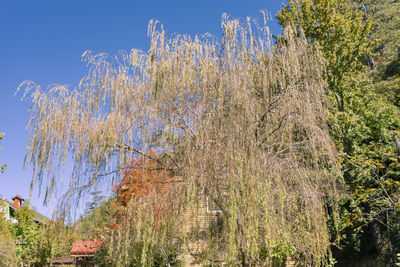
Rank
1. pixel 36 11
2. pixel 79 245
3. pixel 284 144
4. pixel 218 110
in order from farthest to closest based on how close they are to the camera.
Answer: pixel 79 245
pixel 36 11
pixel 284 144
pixel 218 110

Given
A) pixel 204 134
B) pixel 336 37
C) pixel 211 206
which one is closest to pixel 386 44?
pixel 336 37

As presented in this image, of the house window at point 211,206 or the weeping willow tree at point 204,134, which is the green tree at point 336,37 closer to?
the weeping willow tree at point 204,134

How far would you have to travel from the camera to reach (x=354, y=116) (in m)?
10.8

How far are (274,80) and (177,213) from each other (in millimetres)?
2999

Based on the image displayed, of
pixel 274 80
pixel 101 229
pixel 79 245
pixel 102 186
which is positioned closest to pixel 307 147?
pixel 274 80

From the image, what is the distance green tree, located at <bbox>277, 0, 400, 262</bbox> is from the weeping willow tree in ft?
13.4

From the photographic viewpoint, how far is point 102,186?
16.8 feet

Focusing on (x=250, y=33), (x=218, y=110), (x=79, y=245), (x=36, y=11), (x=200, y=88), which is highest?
(x=36, y=11)

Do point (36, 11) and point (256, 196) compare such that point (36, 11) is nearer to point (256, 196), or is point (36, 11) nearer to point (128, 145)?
point (128, 145)

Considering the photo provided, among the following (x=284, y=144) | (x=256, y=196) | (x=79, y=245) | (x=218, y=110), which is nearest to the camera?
(x=256, y=196)

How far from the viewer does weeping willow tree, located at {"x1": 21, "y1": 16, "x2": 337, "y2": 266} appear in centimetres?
495

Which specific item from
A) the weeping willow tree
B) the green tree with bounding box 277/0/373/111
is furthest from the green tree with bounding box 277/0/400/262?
the weeping willow tree

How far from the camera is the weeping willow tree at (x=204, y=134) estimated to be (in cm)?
495

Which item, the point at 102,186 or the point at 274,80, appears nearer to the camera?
the point at 102,186
